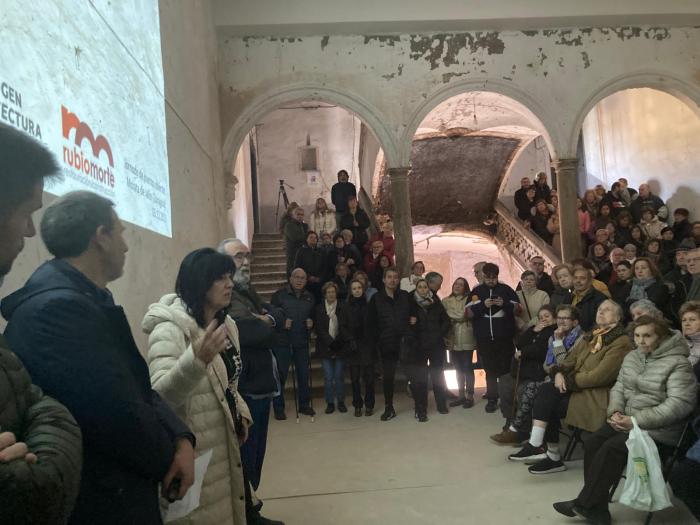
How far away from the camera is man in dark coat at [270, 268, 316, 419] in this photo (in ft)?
19.6

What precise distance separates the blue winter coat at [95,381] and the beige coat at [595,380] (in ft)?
10.7

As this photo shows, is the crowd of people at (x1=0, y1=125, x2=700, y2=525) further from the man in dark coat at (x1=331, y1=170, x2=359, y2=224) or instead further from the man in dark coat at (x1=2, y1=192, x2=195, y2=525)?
the man in dark coat at (x1=331, y1=170, x2=359, y2=224)

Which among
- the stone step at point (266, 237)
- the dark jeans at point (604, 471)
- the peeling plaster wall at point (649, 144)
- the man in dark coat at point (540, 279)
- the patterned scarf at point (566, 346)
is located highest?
the peeling plaster wall at point (649, 144)

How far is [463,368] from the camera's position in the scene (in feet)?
20.9

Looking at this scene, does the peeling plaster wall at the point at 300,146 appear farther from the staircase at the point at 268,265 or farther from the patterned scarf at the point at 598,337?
the patterned scarf at the point at 598,337

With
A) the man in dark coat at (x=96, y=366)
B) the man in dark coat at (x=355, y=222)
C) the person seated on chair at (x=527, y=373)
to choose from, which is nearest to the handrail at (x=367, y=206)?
the man in dark coat at (x=355, y=222)

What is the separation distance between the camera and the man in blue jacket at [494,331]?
5.96 metres

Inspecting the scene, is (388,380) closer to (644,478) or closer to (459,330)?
Result: (459,330)

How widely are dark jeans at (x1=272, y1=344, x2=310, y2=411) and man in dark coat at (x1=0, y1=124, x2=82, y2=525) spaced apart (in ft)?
16.0

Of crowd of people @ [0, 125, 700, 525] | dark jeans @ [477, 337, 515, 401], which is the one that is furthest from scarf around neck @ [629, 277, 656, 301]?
dark jeans @ [477, 337, 515, 401]

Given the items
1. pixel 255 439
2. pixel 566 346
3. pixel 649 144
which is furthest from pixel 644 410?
pixel 649 144

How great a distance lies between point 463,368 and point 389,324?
3.58ft

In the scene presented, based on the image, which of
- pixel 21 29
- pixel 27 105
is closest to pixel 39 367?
pixel 27 105

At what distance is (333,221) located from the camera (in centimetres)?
897
